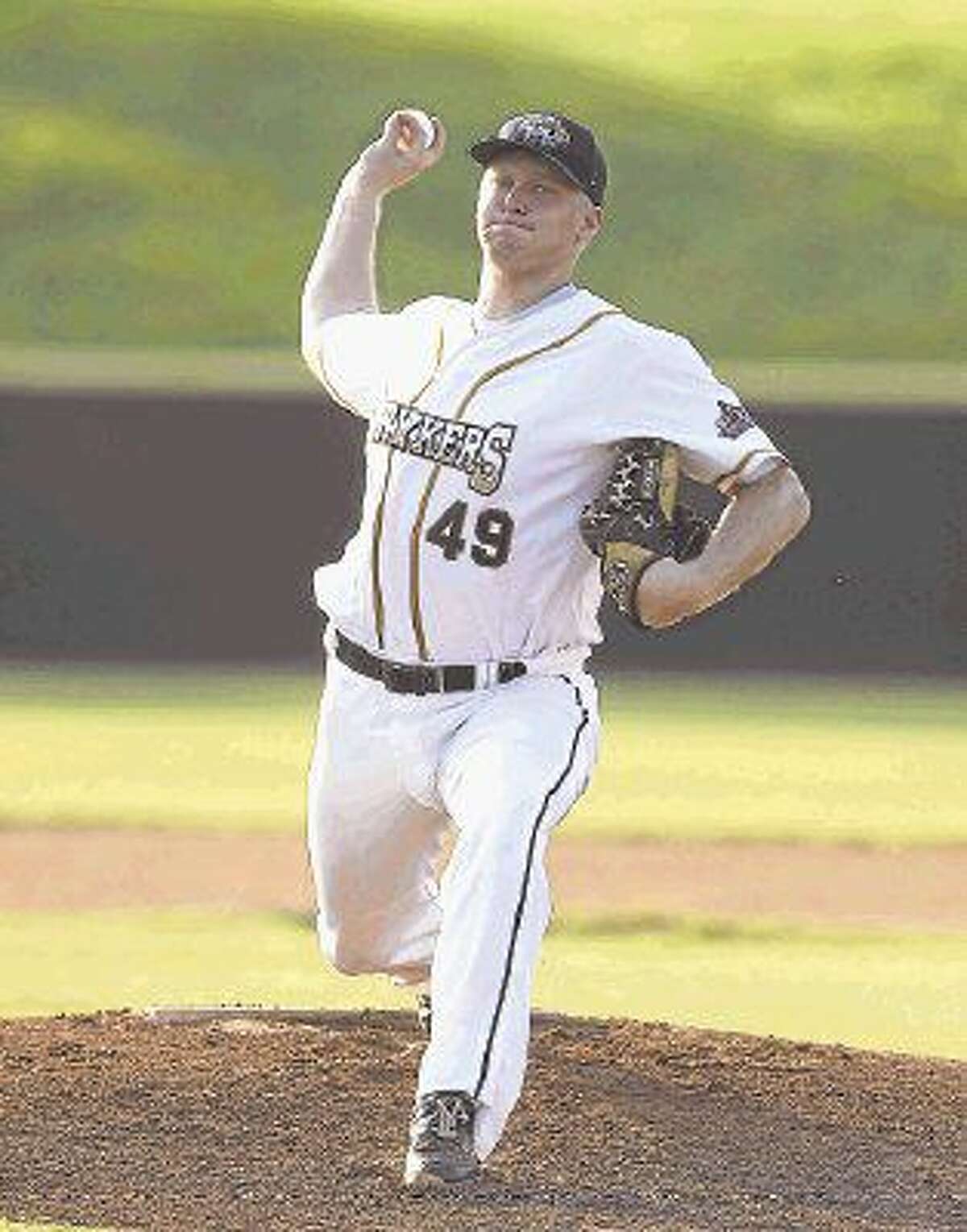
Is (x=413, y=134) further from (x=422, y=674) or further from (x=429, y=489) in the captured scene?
(x=422, y=674)

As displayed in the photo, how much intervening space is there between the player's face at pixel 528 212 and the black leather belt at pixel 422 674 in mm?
708

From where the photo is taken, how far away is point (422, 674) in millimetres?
6371

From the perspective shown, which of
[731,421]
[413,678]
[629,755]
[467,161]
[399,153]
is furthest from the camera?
[467,161]

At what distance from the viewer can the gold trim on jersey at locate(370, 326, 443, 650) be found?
6367mm

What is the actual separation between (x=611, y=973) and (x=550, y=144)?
3.70 meters

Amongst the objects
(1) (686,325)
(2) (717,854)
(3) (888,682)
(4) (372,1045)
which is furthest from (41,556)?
(4) (372,1045)

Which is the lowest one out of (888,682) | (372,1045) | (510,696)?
(888,682)

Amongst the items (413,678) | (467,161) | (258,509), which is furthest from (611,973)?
(467,161)

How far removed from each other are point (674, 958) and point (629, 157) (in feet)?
46.9

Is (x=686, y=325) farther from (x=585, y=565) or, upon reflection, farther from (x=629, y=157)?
(x=585, y=565)

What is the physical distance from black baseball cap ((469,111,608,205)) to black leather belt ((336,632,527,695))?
853 mm

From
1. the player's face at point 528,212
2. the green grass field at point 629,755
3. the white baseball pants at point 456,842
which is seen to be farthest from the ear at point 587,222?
the green grass field at point 629,755

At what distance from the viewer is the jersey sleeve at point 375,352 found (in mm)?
6527

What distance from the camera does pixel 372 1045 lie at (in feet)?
24.4
